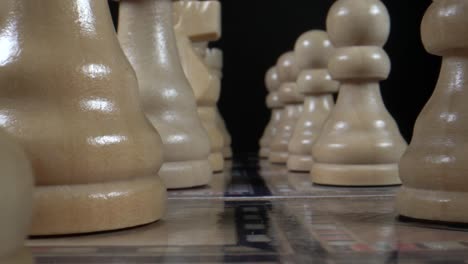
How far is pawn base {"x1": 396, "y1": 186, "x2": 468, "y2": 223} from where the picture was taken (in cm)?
40

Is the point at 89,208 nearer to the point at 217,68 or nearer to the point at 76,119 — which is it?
the point at 76,119

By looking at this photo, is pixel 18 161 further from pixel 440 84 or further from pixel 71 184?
pixel 440 84

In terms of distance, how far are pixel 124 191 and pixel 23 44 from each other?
0.39 ft

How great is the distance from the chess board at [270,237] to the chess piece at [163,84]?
0.08m

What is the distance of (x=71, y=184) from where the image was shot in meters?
0.39

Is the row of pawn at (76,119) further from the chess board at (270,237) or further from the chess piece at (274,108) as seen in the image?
the chess piece at (274,108)

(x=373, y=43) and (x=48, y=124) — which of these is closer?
(x=48, y=124)

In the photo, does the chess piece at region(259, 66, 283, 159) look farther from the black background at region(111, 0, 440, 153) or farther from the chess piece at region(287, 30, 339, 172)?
the chess piece at region(287, 30, 339, 172)

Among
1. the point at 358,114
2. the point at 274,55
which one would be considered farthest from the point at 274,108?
the point at 358,114

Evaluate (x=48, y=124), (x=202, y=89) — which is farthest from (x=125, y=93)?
(x=202, y=89)

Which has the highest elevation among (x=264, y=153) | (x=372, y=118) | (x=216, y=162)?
(x=372, y=118)

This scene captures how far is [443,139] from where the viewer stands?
0.43 meters

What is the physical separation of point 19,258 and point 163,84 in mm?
401

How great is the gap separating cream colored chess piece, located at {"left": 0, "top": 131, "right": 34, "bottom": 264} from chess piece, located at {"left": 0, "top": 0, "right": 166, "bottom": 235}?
11 cm
